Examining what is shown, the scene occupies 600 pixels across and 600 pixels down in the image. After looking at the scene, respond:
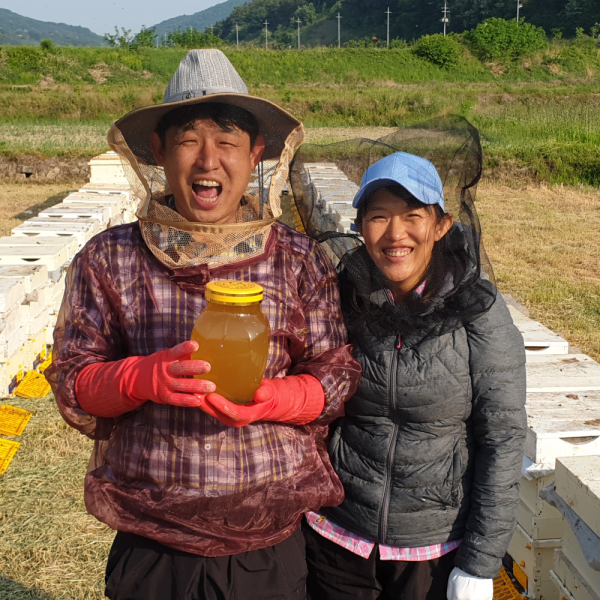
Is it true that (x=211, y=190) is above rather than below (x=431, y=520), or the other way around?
above

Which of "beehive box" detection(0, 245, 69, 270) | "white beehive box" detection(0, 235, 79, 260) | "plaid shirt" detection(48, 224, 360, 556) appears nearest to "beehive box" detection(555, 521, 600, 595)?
"plaid shirt" detection(48, 224, 360, 556)

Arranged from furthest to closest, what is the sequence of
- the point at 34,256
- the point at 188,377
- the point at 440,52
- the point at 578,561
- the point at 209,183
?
the point at 440,52, the point at 34,256, the point at 578,561, the point at 209,183, the point at 188,377

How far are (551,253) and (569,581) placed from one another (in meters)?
7.26

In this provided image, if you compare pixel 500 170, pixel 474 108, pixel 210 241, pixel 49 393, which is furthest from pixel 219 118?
pixel 474 108

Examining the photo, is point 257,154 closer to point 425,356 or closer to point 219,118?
point 219,118

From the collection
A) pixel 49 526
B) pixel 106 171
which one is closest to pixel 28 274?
pixel 49 526

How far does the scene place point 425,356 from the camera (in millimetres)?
1870

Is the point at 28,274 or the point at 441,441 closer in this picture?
the point at 441,441

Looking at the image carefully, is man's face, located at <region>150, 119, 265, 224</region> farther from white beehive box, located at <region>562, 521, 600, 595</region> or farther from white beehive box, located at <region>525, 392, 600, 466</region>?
white beehive box, located at <region>562, 521, 600, 595</region>

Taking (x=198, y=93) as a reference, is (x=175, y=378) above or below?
below

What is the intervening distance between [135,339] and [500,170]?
15.4m

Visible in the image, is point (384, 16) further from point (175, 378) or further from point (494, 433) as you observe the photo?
point (175, 378)

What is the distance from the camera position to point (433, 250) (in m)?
1.95

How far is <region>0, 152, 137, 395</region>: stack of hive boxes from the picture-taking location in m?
4.82
